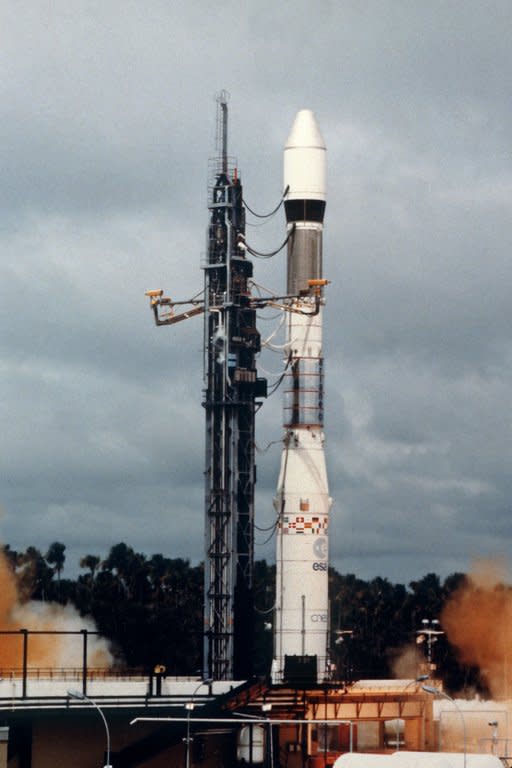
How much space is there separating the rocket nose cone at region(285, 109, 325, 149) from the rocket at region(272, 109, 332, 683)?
0.06 meters

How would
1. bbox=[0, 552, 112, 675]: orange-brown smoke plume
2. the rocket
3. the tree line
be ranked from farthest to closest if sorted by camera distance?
the tree line → bbox=[0, 552, 112, 675]: orange-brown smoke plume → the rocket

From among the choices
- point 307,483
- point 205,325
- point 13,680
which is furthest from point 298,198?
point 13,680

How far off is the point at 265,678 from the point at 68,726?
12723mm

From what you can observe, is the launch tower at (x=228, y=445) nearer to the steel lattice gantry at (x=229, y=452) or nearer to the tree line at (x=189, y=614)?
the steel lattice gantry at (x=229, y=452)

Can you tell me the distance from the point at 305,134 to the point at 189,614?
75.7 m

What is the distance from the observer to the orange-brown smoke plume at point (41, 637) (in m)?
140

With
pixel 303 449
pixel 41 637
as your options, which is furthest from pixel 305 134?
pixel 41 637

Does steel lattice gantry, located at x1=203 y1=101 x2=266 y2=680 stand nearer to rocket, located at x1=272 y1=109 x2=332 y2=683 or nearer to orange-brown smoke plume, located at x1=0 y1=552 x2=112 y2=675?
rocket, located at x1=272 y1=109 x2=332 y2=683

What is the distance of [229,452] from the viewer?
111 meters

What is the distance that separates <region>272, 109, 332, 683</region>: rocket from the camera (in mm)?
108000

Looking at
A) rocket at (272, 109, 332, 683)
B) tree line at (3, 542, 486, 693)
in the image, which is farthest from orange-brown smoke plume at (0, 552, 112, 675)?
rocket at (272, 109, 332, 683)

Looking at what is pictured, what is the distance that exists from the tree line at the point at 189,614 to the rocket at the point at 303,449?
36.5 m

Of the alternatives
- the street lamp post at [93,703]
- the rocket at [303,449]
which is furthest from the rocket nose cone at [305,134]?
the street lamp post at [93,703]

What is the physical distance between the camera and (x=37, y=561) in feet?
652
